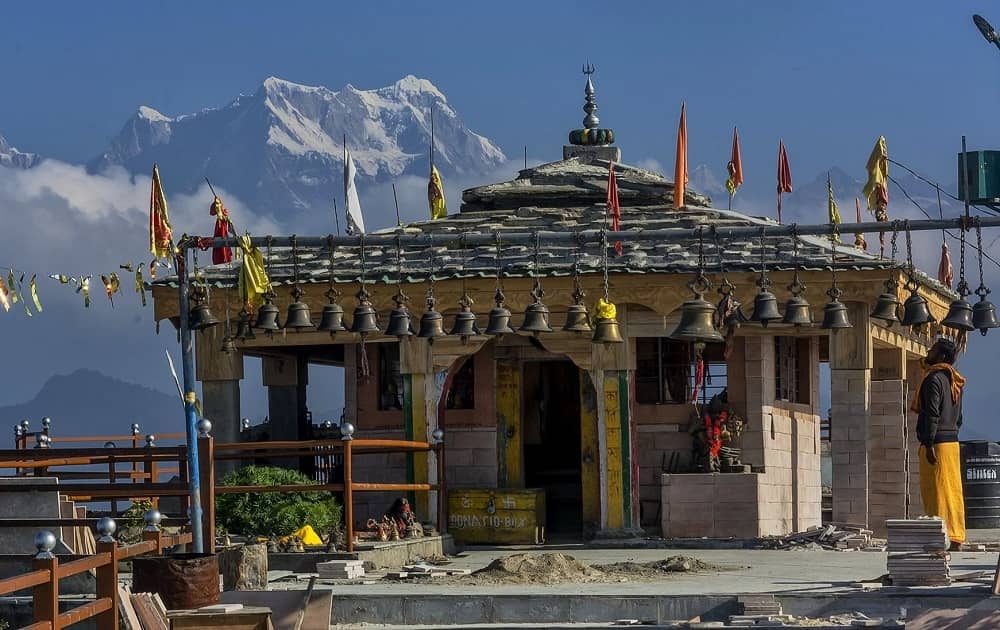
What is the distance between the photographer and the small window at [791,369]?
27.0 meters

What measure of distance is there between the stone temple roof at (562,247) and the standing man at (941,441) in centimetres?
366

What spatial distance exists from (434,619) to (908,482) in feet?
44.0

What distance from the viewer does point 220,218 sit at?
73.3ft

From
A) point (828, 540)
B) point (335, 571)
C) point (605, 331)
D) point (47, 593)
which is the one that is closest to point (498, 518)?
point (605, 331)

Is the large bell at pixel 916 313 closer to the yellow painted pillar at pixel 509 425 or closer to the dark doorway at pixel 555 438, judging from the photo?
the yellow painted pillar at pixel 509 425

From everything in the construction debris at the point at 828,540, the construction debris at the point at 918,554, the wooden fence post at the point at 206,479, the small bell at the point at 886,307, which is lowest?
the construction debris at the point at 828,540

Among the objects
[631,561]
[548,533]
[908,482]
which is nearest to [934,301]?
[908,482]

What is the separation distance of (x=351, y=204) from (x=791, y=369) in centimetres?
619

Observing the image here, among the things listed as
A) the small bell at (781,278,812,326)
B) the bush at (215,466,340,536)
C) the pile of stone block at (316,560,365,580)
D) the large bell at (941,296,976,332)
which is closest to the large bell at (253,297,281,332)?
the bush at (215,466,340,536)

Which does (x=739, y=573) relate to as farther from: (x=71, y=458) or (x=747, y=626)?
(x=71, y=458)

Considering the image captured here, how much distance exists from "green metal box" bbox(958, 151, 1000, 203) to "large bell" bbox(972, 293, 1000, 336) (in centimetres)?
105

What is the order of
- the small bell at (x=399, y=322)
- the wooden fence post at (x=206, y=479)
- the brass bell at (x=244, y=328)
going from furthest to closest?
the brass bell at (x=244, y=328) < the small bell at (x=399, y=322) < the wooden fence post at (x=206, y=479)

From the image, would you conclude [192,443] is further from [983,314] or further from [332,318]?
[983,314]

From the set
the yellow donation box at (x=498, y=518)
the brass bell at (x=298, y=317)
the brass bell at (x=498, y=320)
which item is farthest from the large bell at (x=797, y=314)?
the brass bell at (x=298, y=317)
